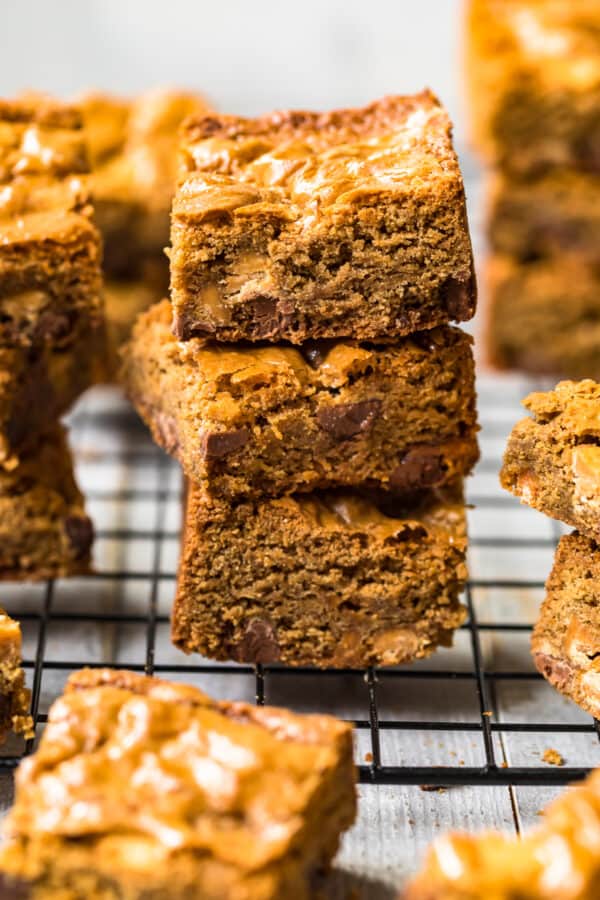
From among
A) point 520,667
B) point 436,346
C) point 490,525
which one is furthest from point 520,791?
point 490,525

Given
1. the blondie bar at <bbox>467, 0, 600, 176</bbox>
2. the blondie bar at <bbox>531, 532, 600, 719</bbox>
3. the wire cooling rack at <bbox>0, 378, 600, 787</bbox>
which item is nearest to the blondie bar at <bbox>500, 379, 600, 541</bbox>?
the blondie bar at <bbox>531, 532, 600, 719</bbox>

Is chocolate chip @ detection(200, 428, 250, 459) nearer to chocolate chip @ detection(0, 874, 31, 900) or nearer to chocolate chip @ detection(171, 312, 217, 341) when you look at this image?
chocolate chip @ detection(171, 312, 217, 341)

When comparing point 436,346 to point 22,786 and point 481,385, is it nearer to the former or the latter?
point 22,786

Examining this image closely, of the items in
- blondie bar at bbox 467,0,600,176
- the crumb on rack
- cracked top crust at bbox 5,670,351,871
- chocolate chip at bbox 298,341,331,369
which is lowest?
cracked top crust at bbox 5,670,351,871

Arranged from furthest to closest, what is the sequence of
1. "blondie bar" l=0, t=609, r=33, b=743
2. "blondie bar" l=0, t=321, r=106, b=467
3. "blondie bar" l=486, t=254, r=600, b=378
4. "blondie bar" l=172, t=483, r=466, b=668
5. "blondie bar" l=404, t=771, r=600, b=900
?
"blondie bar" l=486, t=254, r=600, b=378 → "blondie bar" l=0, t=321, r=106, b=467 → "blondie bar" l=172, t=483, r=466, b=668 → "blondie bar" l=0, t=609, r=33, b=743 → "blondie bar" l=404, t=771, r=600, b=900

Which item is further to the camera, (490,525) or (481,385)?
(481,385)

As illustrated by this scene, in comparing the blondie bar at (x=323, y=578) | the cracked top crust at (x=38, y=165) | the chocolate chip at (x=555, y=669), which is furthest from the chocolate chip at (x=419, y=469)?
the cracked top crust at (x=38, y=165)

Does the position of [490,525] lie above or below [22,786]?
above
